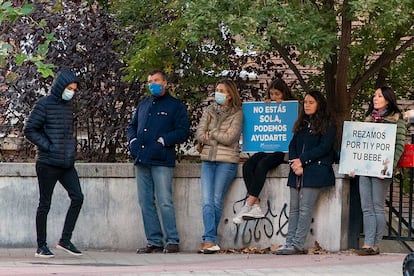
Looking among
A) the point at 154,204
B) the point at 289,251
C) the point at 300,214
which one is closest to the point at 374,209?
the point at 300,214

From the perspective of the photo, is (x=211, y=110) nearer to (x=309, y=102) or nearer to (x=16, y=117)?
(x=309, y=102)

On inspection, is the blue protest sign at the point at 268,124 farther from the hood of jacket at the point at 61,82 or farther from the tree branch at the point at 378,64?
the hood of jacket at the point at 61,82

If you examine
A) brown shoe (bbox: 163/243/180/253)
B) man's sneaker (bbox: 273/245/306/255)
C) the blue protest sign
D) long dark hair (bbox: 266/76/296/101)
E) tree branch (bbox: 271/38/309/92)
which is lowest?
brown shoe (bbox: 163/243/180/253)

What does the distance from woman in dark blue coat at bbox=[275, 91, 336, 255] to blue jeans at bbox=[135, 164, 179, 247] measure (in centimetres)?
127

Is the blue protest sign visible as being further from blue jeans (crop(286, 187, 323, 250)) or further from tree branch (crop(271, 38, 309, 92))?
blue jeans (crop(286, 187, 323, 250))

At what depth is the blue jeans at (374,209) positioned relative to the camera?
11227 mm

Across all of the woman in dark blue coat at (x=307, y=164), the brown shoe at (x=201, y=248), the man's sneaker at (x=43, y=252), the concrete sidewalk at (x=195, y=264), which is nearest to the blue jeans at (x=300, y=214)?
the woman in dark blue coat at (x=307, y=164)

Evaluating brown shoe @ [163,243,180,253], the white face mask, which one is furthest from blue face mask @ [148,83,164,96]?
brown shoe @ [163,243,180,253]

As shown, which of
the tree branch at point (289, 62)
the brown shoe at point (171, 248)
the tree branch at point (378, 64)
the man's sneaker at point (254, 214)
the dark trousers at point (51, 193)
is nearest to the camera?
the dark trousers at point (51, 193)

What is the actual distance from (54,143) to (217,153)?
71.1 inches

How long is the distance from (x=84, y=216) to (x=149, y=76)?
1830 millimetres

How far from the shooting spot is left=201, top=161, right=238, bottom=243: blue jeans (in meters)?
12.0

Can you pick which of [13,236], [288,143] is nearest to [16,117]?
[13,236]

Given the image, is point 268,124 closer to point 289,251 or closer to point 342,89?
point 342,89
